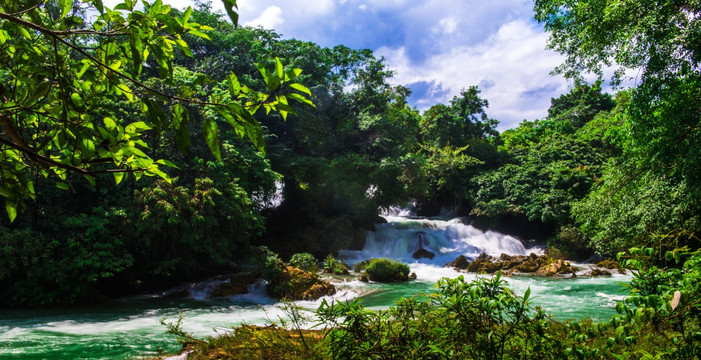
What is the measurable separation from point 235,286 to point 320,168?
7.62 m

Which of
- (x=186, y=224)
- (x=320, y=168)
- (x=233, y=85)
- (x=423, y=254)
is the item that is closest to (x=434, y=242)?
(x=423, y=254)

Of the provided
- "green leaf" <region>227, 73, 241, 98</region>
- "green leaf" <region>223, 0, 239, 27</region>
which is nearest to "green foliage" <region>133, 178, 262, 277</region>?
"green leaf" <region>227, 73, 241, 98</region>

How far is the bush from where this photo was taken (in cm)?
1341

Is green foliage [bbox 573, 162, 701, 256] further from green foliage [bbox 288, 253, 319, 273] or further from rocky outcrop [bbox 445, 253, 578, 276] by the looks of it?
green foliage [bbox 288, 253, 319, 273]

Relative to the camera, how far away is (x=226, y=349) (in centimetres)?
354

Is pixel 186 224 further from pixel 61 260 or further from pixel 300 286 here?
pixel 300 286

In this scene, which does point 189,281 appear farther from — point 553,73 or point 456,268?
point 553,73

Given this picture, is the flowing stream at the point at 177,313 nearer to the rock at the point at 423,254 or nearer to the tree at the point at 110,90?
the rock at the point at 423,254

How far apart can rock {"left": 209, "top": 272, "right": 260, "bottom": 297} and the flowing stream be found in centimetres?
25

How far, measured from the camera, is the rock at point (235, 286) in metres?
11.5

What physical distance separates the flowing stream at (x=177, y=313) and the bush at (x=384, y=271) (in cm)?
62

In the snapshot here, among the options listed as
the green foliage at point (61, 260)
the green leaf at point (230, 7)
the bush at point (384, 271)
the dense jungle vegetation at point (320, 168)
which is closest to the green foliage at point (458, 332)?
the dense jungle vegetation at point (320, 168)

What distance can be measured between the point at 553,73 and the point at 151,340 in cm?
1080

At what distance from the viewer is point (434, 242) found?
65.7ft
